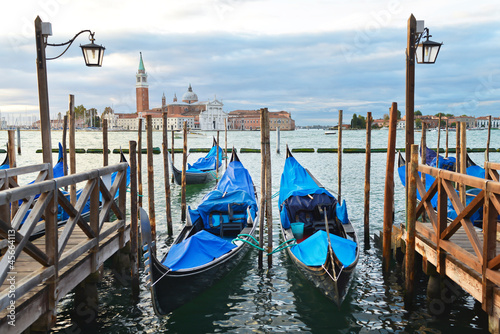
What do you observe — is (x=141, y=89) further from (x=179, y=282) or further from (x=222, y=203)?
(x=179, y=282)

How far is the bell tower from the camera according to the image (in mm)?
79438

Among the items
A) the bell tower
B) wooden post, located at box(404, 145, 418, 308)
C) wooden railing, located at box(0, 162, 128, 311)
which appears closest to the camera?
wooden railing, located at box(0, 162, 128, 311)

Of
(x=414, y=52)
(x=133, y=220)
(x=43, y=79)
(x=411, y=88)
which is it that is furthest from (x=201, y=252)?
(x=414, y=52)

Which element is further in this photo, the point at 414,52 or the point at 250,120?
the point at 250,120

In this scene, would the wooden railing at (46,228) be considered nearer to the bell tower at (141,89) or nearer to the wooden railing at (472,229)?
the wooden railing at (472,229)

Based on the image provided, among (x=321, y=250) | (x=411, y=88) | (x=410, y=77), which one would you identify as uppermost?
(x=410, y=77)

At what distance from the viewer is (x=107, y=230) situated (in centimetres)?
378

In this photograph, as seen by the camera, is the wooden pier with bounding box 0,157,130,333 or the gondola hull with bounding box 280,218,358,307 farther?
the gondola hull with bounding box 280,218,358,307

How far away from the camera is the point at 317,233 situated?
15.5ft

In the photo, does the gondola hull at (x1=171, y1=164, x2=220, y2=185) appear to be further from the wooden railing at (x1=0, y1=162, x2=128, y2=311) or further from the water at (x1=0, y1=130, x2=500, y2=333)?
the wooden railing at (x1=0, y1=162, x2=128, y2=311)

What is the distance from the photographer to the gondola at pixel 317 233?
12.9 ft

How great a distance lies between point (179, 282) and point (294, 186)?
3.13m

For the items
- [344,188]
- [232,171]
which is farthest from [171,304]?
[344,188]

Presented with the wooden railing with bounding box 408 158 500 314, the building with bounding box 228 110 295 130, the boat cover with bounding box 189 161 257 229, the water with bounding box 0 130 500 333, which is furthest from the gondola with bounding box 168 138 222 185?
the building with bounding box 228 110 295 130
